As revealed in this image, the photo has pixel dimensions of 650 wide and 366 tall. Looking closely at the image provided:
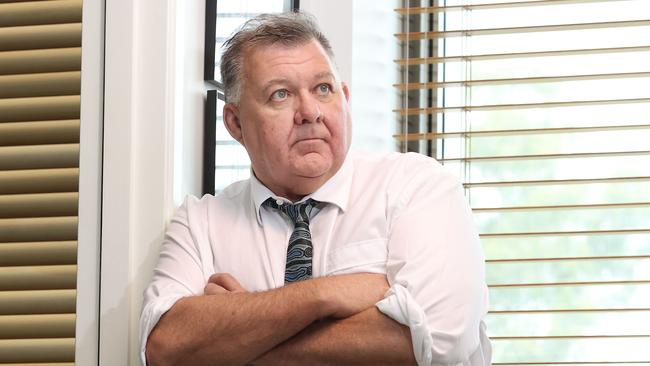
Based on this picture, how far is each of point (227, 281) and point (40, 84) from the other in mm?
521

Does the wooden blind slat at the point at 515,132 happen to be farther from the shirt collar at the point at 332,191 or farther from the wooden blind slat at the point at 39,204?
the wooden blind slat at the point at 39,204

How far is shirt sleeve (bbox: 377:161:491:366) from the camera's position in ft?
5.24

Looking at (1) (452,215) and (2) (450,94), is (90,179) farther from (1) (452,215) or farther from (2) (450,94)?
(2) (450,94)

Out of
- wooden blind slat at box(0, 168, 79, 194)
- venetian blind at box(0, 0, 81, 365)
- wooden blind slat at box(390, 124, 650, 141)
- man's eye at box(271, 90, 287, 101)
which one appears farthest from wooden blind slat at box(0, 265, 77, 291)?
wooden blind slat at box(390, 124, 650, 141)

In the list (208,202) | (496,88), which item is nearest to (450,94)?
(496,88)

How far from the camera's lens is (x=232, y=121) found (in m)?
1.91

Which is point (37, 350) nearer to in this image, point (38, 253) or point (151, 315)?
point (38, 253)

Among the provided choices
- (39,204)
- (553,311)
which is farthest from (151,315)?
(553,311)

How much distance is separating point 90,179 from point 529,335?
1.17 meters

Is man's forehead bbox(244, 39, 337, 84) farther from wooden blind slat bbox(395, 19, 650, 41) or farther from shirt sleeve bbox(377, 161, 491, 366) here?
wooden blind slat bbox(395, 19, 650, 41)

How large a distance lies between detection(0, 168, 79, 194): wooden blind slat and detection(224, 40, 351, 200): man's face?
338 millimetres

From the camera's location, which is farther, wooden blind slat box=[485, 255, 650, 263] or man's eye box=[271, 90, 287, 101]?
wooden blind slat box=[485, 255, 650, 263]

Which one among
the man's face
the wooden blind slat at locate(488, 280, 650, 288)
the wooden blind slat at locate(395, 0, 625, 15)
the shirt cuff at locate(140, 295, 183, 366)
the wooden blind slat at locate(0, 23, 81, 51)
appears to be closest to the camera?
the shirt cuff at locate(140, 295, 183, 366)

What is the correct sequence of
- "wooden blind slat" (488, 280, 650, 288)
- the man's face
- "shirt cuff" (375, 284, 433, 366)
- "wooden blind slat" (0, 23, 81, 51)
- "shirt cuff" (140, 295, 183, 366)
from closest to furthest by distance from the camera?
"shirt cuff" (375, 284, 433, 366) < "shirt cuff" (140, 295, 183, 366) < the man's face < "wooden blind slat" (0, 23, 81, 51) < "wooden blind slat" (488, 280, 650, 288)
